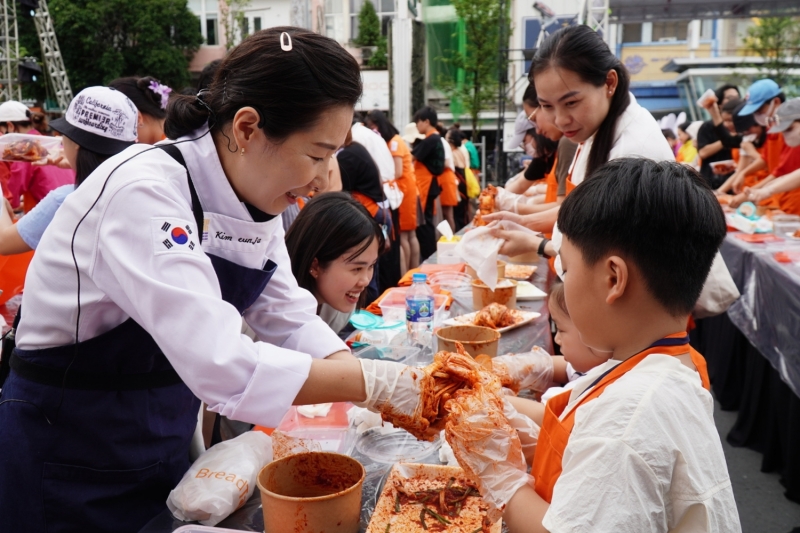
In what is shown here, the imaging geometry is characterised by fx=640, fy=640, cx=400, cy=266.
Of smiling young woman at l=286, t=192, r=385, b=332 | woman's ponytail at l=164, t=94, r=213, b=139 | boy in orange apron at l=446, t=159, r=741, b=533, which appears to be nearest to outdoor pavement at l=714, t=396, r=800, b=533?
smiling young woman at l=286, t=192, r=385, b=332

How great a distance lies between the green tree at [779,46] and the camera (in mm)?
12555

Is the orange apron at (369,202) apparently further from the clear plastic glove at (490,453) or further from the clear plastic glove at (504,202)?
the clear plastic glove at (490,453)

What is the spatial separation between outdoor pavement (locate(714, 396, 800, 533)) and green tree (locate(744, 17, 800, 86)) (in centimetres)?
1134

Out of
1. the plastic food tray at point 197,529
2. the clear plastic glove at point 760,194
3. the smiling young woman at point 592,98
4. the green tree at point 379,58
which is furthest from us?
the green tree at point 379,58

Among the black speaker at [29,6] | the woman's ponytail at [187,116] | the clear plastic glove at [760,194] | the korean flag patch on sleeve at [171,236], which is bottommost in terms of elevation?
the clear plastic glove at [760,194]

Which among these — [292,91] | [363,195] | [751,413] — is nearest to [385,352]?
[292,91]

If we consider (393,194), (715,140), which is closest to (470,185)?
(715,140)

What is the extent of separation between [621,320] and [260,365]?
24.8 inches

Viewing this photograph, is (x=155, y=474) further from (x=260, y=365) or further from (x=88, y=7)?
(x=88, y=7)

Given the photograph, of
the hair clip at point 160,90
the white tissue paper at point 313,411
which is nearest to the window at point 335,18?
the hair clip at point 160,90

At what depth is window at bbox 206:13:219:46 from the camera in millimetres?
27609

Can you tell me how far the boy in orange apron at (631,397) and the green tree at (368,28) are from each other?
22.3m

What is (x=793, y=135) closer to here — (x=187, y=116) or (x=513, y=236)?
(x=513, y=236)

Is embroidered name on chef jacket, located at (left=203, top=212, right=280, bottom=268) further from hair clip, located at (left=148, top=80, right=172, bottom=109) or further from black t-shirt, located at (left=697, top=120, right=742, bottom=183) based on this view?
black t-shirt, located at (left=697, top=120, right=742, bottom=183)
